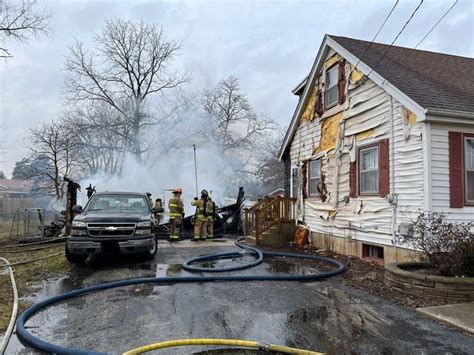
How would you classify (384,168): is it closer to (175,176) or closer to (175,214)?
(175,214)

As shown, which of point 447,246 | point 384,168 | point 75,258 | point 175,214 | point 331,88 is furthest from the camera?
point 175,214

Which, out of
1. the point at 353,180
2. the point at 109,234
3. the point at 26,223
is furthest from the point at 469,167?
the point at 26,223

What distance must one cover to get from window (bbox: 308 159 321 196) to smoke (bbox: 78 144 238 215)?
1819cm

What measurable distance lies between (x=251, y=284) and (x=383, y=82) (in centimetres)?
543

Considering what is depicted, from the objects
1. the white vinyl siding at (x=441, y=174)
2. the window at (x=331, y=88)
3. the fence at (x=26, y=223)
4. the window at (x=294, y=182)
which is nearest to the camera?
the white vinyl siding at (x=441, y=174)

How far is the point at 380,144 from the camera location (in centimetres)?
862

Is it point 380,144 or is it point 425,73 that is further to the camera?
point 425,73

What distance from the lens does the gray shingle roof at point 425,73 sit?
776cm

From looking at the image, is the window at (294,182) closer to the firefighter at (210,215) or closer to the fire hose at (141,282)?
the firefighter at (210,215)

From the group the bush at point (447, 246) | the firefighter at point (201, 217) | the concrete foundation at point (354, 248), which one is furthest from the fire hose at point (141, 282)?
the firefighter at point (201, 217)

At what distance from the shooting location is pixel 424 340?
414 centimetres

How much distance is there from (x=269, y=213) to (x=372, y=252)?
417 cm

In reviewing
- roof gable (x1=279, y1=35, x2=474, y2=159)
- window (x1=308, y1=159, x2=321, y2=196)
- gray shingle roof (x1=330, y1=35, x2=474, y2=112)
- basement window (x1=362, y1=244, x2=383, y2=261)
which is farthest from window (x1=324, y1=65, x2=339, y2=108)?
basement window (x1=362, y1=244, x2=383, y2=261)

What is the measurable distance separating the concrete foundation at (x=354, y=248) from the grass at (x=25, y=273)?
6973 millimetres
